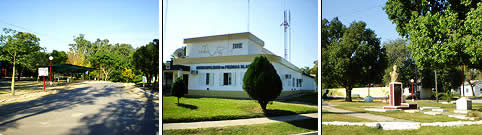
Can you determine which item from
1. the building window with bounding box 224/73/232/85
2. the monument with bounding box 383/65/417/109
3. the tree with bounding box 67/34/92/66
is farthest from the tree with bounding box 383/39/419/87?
the tree with bounding box 67/34/92/66

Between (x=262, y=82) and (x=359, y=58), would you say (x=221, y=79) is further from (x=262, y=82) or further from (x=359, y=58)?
(x=359, y=58)

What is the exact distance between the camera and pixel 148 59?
219 cm

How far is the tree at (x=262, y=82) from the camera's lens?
1.98 m

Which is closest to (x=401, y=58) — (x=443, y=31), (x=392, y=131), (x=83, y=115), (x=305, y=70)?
(x=443, y=31)

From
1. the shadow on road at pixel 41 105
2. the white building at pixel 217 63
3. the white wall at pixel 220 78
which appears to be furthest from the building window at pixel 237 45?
the shadow on road at pixel 41 105

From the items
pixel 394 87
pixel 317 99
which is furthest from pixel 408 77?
pixel 317 99

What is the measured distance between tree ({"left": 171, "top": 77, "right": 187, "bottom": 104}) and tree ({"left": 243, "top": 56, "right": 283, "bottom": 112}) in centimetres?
56

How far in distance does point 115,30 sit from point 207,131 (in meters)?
1.53

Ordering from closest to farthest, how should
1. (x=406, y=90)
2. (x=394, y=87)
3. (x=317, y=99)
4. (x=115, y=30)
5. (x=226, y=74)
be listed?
(x=226, y=74) → (x=115, y=30) → (x=317, y=99) → (x=394, y=87) → (x=406, y=90)

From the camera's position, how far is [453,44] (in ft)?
12.4

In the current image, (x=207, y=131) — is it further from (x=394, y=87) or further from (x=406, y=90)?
(x=406, y=90)

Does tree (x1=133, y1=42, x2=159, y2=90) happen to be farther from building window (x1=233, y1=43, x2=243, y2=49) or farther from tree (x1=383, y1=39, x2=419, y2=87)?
tree (x1=383, y1=39, x2=419, y2=87)

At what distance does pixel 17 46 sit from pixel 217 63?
2.63 metres

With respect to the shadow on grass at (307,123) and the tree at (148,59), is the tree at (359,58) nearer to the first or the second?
the shadow on grass at (307,123)
